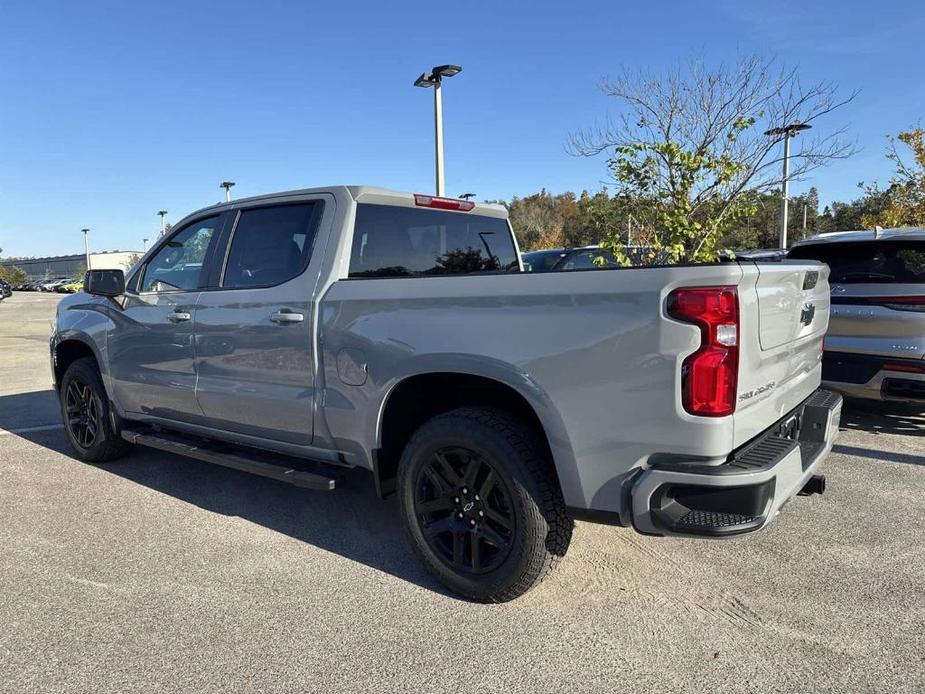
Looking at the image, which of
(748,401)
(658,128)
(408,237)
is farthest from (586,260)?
(748,401)

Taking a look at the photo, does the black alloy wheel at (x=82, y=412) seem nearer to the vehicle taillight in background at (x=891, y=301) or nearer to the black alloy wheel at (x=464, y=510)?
the black alloy wheel at (x=464, y=510)

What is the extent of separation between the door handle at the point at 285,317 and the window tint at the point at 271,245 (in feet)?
0.68

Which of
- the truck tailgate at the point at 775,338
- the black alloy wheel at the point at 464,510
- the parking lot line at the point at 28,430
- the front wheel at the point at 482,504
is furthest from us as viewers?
the parking lot line at the point at 28,430

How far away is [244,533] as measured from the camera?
3857mm

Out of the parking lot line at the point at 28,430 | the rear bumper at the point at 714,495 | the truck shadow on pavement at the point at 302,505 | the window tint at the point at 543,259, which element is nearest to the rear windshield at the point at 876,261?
the rear bumper at the point at 714,495

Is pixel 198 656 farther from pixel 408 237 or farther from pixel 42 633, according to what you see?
pixel 408 237

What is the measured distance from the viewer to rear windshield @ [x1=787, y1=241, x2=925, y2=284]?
5.08 m

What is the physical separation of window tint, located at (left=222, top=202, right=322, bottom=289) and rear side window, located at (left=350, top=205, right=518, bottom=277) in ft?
0.94

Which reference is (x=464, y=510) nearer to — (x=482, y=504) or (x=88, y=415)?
(x=482, y=504)

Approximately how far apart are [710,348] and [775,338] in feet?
1.78

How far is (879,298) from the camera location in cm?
509

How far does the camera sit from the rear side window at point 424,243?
143 inches

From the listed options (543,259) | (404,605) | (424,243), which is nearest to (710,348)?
(404,605)

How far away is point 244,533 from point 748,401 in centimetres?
282
